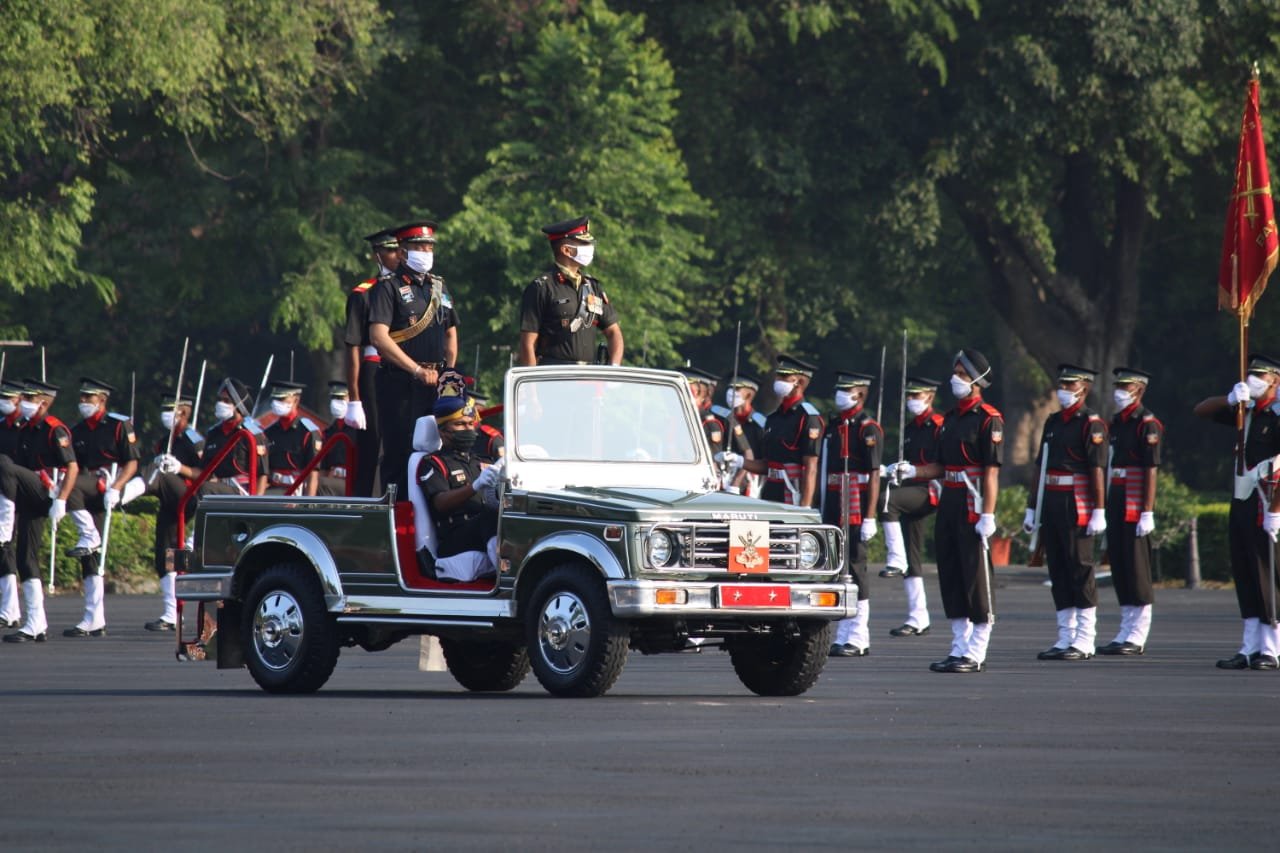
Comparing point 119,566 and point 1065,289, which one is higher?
point 1065,289

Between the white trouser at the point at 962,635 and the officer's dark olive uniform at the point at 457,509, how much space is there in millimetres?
4202

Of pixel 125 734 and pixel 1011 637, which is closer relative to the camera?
pixel 125 734

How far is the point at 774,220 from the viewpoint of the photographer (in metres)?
51.9

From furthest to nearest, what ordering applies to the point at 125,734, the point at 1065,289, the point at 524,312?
the point at 1065,289
the point at 524,312
the point at 125,734

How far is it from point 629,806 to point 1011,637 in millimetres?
14208

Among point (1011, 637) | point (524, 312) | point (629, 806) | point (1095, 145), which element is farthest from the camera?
Answer: point (1095, 145)

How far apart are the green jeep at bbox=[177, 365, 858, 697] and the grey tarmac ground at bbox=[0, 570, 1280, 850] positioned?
12.4 inches

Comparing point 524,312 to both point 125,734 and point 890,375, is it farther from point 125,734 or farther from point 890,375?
point 890,375

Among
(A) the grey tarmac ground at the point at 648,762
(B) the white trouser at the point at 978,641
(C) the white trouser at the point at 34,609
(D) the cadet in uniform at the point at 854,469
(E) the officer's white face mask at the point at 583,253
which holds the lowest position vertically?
(A) the grey tarmac ground at the point at 648,762

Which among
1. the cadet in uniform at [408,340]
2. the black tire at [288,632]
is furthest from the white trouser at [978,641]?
the black tire at [288,632]

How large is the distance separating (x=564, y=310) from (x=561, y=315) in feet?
0.12

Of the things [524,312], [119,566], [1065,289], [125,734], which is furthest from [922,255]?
[125,734]

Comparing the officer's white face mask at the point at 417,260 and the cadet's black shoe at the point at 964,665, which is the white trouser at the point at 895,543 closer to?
the cadet's black shoe at the point at 964,665

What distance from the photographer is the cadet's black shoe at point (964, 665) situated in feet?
65.1
